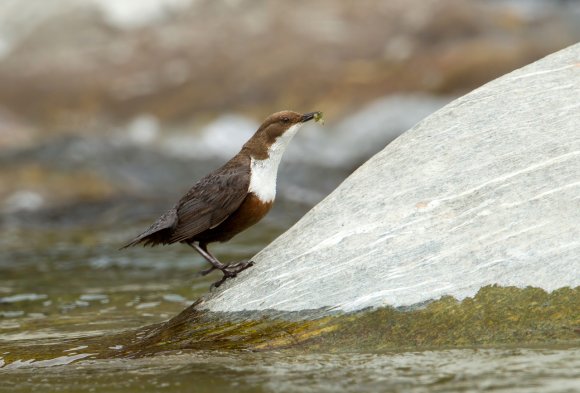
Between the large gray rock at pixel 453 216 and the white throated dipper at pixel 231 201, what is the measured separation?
0.24 m

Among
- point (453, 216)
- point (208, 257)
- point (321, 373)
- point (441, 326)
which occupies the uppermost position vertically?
point (208, 257)

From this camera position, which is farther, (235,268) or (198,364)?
(235,268)

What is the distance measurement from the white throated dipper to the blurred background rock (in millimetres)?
4994

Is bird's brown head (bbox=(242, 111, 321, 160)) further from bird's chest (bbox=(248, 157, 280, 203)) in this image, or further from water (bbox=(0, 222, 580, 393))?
water (bbox=(0, 222, 580, 393))

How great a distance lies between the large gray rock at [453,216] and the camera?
157 inches

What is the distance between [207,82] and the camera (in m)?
13.7

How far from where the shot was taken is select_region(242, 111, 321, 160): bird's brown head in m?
5.01

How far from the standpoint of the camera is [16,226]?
10.1m

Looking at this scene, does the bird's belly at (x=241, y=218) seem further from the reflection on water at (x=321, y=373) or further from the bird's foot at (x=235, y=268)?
the reflection on water at (x=321, y=373)

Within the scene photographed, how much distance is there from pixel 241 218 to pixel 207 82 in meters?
9.04

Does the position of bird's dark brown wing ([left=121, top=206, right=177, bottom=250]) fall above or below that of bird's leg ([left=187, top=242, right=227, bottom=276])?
above

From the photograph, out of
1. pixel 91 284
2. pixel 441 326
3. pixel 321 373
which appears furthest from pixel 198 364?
pixel 91 284

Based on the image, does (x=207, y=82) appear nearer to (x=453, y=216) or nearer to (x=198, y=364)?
(x=453, y=216)

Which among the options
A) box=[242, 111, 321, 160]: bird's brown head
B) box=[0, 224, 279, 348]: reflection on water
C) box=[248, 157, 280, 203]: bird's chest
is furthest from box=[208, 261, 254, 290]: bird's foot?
box=[0, 224, 279, 348]: reflection on water
